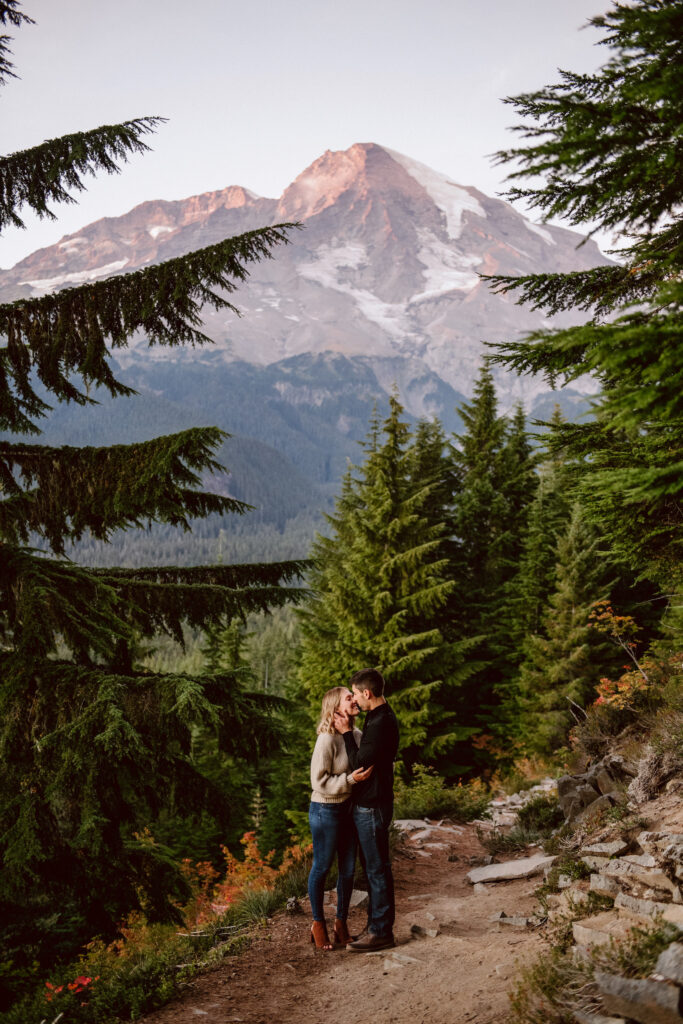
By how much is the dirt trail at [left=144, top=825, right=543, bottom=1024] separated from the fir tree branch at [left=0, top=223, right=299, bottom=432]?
17.6ft

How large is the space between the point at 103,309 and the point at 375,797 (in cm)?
491

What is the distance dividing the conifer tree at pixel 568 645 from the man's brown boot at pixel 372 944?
14286mm

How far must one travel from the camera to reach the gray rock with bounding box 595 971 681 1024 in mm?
2676

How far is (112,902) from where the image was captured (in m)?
5.75

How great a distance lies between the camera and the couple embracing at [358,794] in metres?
4.88

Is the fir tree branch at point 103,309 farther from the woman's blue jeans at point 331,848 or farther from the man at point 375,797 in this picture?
the woman's blue jeans at point 331,848

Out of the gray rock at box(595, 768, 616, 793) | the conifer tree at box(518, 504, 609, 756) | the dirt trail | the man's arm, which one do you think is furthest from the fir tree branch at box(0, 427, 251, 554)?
the conifer tree at box(518, 504, 609, 756)

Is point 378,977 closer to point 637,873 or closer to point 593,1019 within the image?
Answer: point 593,1019

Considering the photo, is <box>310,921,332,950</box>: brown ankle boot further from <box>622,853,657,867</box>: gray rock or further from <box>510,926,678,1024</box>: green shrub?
<box>622,853,657,867</box>: gray rock

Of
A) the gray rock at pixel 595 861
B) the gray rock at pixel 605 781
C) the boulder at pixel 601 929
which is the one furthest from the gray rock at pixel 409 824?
the boulder at pixel 601 929

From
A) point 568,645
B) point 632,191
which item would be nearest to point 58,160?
point 632,191

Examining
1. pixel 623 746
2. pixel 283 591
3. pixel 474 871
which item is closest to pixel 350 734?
pixel 283 591

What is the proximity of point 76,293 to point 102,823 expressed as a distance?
14.6 feet

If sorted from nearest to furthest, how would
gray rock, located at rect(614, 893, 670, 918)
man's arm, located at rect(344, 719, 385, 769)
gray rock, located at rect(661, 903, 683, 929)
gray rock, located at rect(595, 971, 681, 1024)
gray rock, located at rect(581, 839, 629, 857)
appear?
gray rock, located at rect(595, 971, 681, 1024) < gray rock, located at rect(661, 903, 683, 929) < gray rock, located at rect(614, 893, 670, 918) < man's arm, located at rect(344, 719, 385, 769) < gray rock, located at rect(581, 839, 629, 857)
